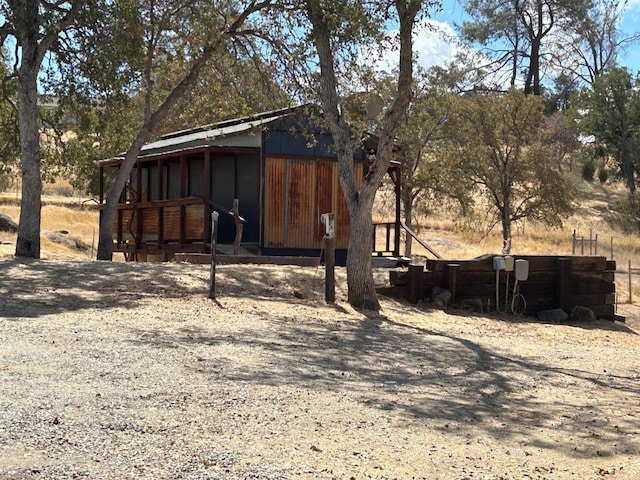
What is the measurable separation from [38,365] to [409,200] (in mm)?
22662

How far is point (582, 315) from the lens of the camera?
16.2 m

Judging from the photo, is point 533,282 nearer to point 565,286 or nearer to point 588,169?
point 565,286

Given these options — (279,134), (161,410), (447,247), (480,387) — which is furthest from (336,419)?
(447,247)

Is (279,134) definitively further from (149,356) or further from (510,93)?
(510,93)

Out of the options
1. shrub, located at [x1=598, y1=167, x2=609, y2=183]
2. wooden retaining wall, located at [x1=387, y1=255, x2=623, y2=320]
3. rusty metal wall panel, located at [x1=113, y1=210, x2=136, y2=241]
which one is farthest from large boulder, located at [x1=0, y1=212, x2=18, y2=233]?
shrub, located at [x1=598, y1=167, x2=609, y2=183]

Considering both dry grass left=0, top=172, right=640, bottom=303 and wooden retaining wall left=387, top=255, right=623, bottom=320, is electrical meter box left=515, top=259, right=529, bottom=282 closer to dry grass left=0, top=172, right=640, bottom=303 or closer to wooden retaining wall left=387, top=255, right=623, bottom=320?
wooden retaining wall left=387, top=255, right=623, bottom=320

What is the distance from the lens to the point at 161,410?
19.2 ft

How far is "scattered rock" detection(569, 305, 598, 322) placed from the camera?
53.0 ft

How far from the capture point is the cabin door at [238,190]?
19.3m

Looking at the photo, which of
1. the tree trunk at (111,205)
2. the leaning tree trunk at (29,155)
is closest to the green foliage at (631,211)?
the tree trunk at (111,205)

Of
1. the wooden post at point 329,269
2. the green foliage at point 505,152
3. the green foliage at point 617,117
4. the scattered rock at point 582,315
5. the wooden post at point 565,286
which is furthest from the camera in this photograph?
the green foliage at point 617,117

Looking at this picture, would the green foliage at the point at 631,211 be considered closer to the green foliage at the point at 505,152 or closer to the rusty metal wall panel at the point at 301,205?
the green foliage at the point at 505,152

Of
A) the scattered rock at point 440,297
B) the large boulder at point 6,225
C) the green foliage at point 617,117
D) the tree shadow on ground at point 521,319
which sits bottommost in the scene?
the tree shadow on ground at point 521,319

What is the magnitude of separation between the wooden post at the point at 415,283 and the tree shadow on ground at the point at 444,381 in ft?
11.4
